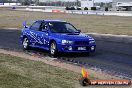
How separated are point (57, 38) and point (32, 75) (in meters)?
5.44

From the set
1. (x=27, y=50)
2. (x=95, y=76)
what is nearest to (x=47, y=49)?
(x=27, y=50)

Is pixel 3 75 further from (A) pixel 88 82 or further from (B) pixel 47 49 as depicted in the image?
(B) pixel 47 49

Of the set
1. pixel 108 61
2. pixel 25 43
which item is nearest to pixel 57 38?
pixel 108 61

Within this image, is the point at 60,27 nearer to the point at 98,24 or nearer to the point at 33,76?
the point at 33,76

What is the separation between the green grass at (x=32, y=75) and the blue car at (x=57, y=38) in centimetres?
269

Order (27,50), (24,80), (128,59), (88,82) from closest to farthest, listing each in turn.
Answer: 1. (88,82)
2. (24,80)
3. (128,59)
4. (27,50)

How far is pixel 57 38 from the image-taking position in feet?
51.6

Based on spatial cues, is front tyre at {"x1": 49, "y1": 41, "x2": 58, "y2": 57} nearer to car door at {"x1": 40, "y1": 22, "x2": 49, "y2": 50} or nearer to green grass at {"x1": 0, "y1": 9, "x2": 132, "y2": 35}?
car door at {"x1": 40, "y1": 22, "x2": 49, "y2": 50}

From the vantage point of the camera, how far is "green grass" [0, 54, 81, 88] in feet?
29.8

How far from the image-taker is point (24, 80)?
953 cm

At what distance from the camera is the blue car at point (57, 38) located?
1560cm

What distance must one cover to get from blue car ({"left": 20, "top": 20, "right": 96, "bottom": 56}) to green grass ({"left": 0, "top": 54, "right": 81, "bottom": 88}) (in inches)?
106

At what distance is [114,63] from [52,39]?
10.8ft

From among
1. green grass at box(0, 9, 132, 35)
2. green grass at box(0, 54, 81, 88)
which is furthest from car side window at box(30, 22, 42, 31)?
green grass at box(0, 9, 132, 35)
